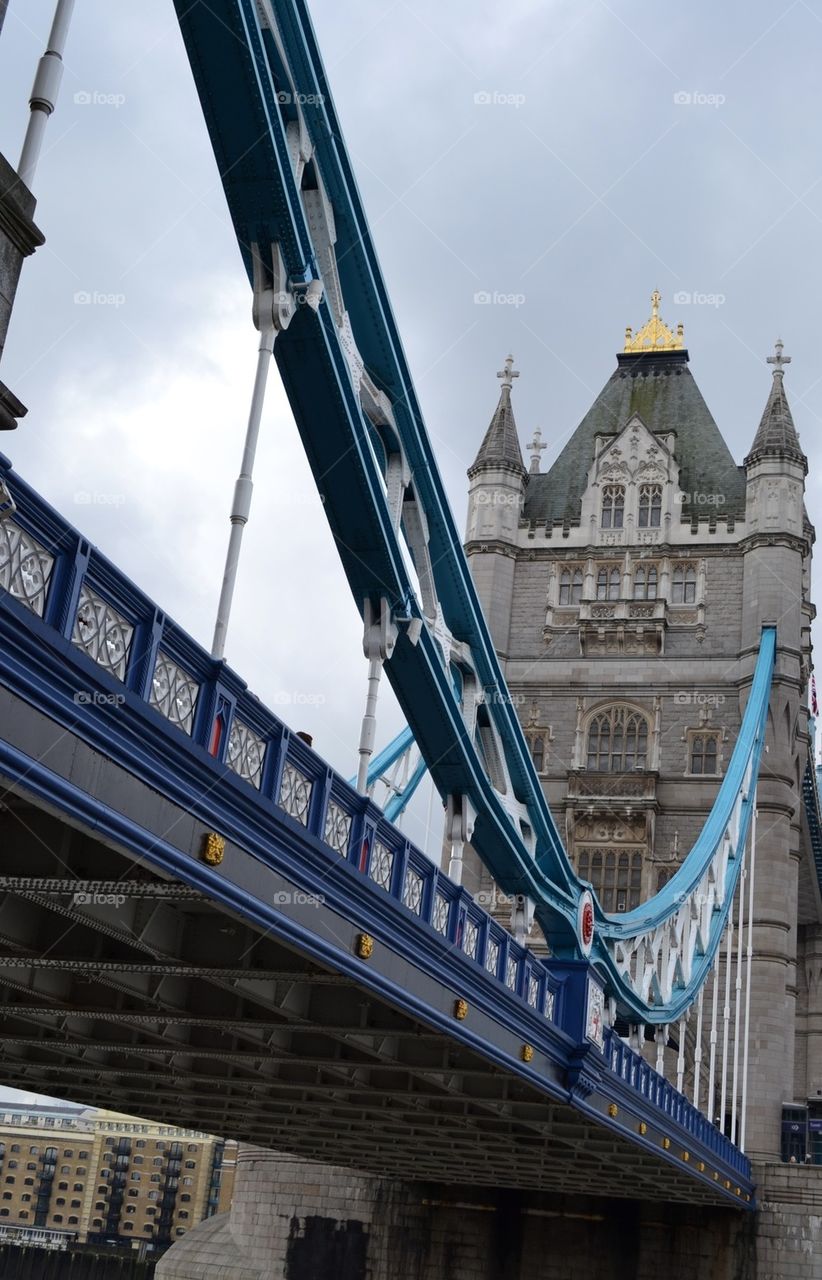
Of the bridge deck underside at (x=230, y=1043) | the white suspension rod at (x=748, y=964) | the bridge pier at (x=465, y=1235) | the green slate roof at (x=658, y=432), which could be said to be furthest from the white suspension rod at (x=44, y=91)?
the green slate roof at (x=658, y=432)

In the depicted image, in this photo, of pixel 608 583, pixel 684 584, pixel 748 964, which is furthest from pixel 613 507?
pixel 748 964

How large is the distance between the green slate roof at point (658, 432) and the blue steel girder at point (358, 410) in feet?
98.1

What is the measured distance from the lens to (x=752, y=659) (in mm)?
45312

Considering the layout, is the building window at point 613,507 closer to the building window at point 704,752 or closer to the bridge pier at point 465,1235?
the building window at point 704,752

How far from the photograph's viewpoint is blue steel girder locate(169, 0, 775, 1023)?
12797 mm

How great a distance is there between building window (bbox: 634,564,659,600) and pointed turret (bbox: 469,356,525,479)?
535cm

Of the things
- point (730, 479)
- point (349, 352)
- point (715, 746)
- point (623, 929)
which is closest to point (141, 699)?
point (349, 352)

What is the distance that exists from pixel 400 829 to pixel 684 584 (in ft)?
92.7

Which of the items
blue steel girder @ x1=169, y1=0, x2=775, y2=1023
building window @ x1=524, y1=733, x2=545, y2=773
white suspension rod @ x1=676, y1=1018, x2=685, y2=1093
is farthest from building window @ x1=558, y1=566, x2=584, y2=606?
blue steel girder @ x1=169, y1=0, x2=775, y2=1023

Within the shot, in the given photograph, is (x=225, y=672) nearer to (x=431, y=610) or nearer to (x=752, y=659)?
(x=431, y=610)

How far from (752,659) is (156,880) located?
122ft

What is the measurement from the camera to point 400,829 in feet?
69.7

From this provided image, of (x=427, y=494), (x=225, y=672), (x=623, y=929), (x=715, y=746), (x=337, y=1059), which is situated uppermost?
(x=715, y=746)

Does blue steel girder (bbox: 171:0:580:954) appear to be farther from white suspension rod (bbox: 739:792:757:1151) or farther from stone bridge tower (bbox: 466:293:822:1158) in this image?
stone bridge tower (bbox: 466:293:822:1158)
